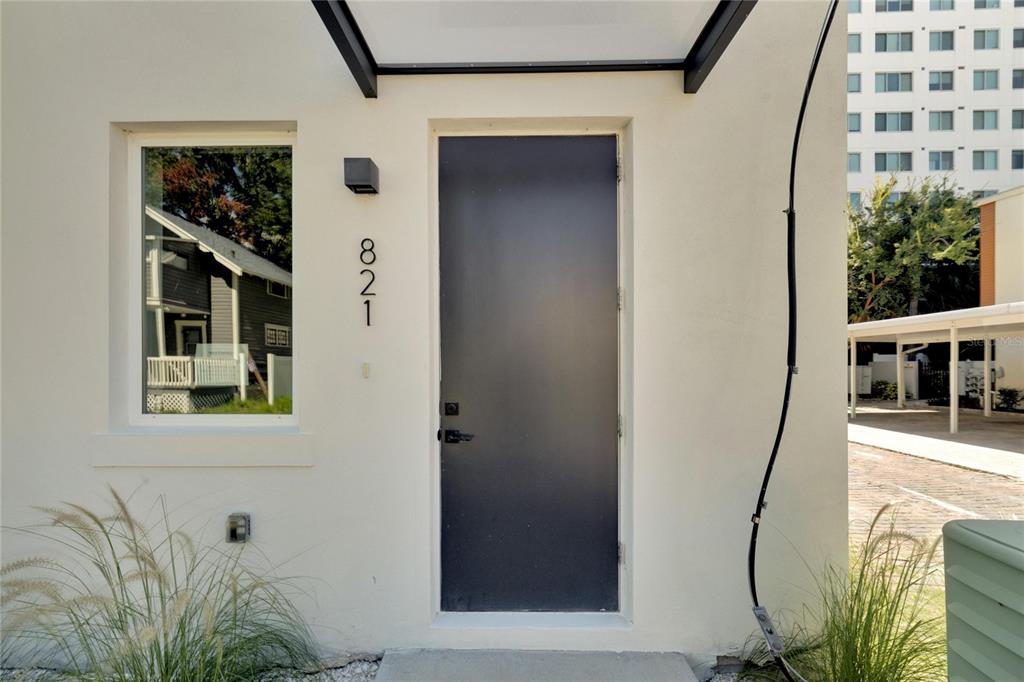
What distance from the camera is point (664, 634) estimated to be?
88.0 inches

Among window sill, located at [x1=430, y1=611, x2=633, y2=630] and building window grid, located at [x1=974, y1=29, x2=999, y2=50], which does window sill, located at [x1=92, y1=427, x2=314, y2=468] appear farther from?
building window grid, located at [x1=974, y1=29, x2=999, y2=50]

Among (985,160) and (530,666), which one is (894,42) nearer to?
Result: (985,160)

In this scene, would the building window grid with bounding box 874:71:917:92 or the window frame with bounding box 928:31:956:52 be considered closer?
the window frame with bounding box 928:31:956:52

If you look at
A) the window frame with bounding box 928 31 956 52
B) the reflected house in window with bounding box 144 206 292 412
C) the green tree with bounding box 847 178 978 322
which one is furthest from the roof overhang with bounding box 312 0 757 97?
the window frame with bounding box 928 31 956 52

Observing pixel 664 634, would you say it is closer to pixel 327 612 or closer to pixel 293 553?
pixel 327 612

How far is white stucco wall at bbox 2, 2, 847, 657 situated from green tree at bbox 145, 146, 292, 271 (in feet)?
0.69

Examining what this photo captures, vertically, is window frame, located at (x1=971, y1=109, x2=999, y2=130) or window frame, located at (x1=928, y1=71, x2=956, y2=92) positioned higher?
window frame, located at (x1=928, y1=71, x2=956, y2=92)

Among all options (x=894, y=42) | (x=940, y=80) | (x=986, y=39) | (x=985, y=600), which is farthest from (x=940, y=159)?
(x=985, y=600)

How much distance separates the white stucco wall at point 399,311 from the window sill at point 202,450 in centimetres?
1

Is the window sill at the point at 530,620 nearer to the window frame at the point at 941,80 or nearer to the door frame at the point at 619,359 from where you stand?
the door frame at the point at 619,359

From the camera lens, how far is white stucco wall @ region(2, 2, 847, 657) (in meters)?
2.24

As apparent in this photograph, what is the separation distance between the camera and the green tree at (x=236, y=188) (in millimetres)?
2459

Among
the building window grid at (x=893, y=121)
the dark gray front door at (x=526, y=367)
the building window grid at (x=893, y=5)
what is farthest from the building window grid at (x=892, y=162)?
the dark gray front door at (x=526, y=367)

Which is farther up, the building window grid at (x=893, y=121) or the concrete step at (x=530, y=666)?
the building window grid at (x=893, y=121)
